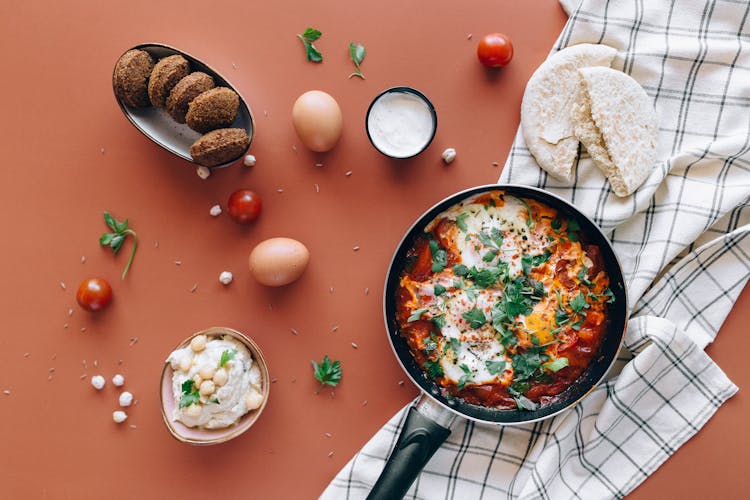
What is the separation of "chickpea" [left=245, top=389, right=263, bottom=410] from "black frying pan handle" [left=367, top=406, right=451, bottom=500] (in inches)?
26.0

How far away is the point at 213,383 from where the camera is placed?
2832 millimetres

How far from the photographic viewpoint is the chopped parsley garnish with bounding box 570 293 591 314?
9.31 ft

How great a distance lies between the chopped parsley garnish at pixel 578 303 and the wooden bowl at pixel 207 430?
1436mm

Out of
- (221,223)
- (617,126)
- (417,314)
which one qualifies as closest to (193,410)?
(221,223)

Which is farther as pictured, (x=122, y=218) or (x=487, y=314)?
(x=122, y=218)

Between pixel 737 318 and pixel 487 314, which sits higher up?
pixel 487 314

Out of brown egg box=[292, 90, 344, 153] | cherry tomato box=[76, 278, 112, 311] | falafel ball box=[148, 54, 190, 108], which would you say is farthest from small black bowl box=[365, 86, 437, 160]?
cherry tomato box=[76, 278, 112, 311]

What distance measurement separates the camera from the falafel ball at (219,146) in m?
2.77

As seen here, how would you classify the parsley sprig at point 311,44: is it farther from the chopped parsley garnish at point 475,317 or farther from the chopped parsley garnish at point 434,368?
the chopped parsley garnish at point 434,368

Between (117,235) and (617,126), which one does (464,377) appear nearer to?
(617,126)

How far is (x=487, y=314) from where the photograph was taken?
2863 millimetres

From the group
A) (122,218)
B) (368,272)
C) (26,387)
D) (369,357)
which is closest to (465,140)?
(368,272)

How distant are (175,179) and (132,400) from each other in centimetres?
112

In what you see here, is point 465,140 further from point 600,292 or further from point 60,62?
point 60,62
